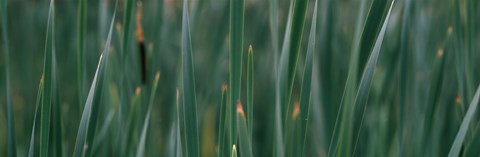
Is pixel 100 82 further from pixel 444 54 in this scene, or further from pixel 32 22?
pixel 32 22

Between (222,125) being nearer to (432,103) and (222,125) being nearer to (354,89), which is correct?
(354,89)

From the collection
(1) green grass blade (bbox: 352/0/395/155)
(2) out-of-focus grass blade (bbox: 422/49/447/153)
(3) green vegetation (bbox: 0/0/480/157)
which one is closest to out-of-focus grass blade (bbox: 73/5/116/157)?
(3) green vegetation (bbox: 0/0/480/157)

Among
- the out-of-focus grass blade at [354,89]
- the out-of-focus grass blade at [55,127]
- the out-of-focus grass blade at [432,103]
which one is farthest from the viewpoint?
the out-of-focus grass blade at [432,103]

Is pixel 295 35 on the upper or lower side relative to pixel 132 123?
upper

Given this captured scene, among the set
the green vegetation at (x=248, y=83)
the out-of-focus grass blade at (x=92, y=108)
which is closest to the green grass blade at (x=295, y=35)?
the green vegetation at (x=248, y=83)

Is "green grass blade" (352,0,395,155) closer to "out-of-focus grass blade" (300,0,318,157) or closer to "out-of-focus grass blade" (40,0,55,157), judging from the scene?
"out-of-focus grass blade" (300,0,318,157)

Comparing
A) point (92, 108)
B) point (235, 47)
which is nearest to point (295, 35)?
point (235, 47)

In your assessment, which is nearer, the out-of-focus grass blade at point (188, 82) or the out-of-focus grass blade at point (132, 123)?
the out-of-focus grass blade at point (188, 82)

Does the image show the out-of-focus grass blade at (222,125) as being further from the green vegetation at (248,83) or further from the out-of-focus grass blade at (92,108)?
the out-of-focus grass blade at (92,108)

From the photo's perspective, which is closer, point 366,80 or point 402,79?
point 366,80
